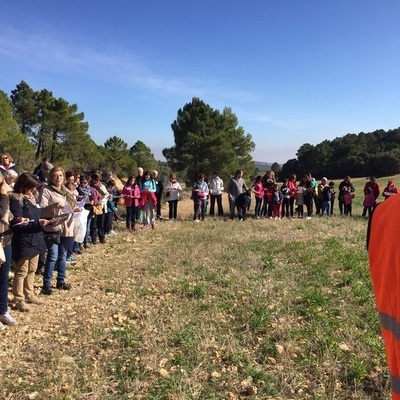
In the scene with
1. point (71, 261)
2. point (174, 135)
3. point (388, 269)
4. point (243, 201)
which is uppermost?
point (174, 135)

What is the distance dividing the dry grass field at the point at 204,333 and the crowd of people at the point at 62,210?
0.51 m

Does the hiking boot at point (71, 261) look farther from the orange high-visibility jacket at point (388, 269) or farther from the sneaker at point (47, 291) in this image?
the orange high-visibility jacket at point (388, 269)

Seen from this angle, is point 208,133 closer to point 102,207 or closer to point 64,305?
point 102,207

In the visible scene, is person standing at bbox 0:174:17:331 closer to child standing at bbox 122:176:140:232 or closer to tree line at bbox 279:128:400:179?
child standing at bbox 122:176:140:232

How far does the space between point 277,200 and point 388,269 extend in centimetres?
1392

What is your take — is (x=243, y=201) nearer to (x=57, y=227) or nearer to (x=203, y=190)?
(x=203, y=190)

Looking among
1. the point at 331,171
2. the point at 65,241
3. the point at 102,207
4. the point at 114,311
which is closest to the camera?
the point at 114,311

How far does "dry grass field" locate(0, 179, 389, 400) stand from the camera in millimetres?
3496

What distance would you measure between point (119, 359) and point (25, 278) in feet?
7.44

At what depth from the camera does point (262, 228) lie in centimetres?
1169

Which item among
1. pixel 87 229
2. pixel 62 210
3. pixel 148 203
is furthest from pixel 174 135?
pixel 62 210

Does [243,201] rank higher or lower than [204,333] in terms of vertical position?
higher

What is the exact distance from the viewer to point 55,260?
19.5 feet

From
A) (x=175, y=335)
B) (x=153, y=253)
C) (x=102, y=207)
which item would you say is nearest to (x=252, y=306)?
(x=175, y=335)
